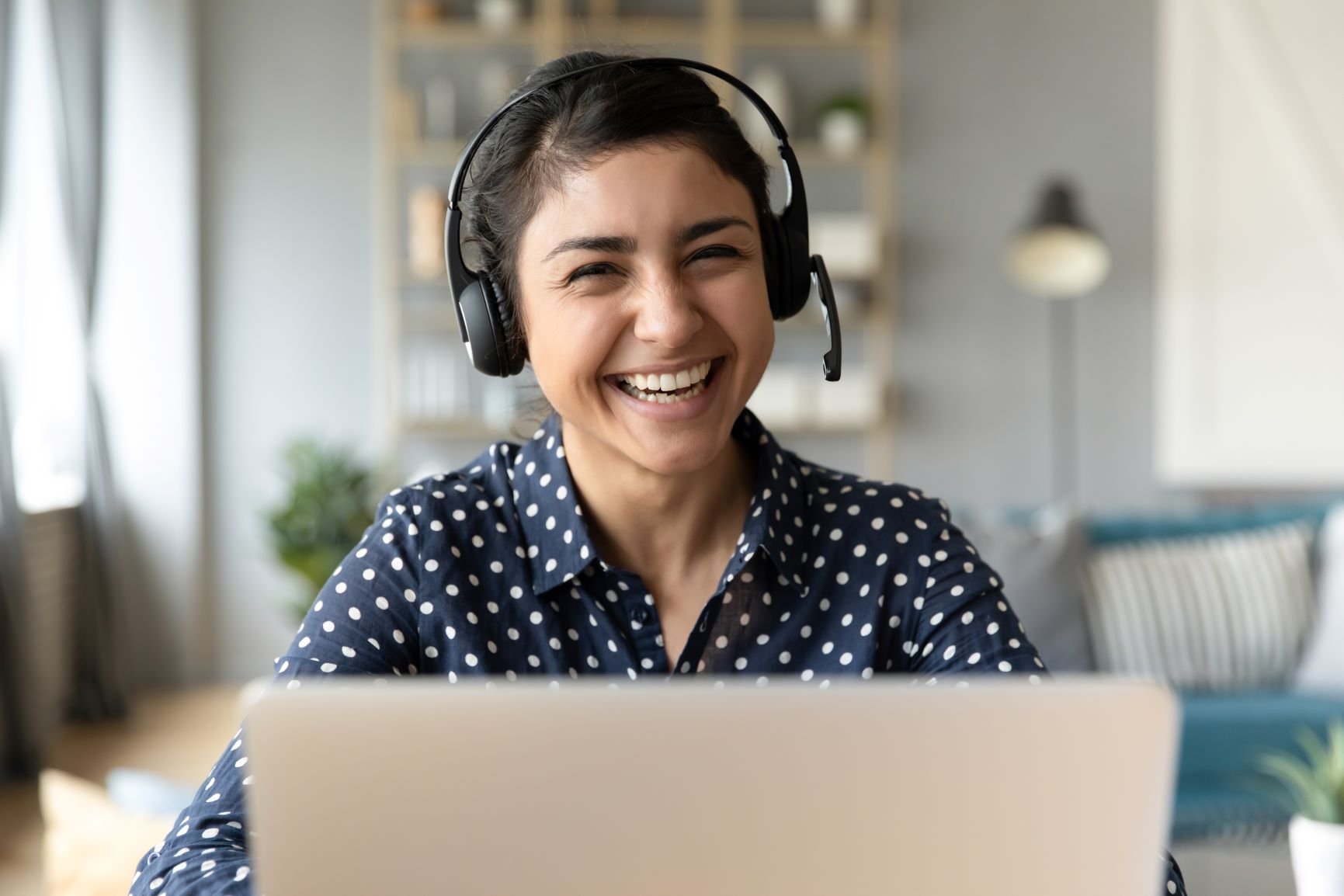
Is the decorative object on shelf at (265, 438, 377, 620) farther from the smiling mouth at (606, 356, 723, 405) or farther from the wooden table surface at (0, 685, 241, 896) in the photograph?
the smiling mouth at (606, 356, 723, 405)

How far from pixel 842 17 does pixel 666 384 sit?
4.42m

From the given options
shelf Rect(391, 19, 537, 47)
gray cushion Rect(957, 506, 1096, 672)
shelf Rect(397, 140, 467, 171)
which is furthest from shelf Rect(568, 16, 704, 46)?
gray cushion Rect(957, 506, 1096, 672)

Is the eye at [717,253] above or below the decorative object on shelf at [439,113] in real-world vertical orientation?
below

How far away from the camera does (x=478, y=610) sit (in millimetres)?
1230

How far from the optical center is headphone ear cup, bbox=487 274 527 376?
4.33ft

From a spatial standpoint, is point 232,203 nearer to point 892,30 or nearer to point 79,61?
point 79,61

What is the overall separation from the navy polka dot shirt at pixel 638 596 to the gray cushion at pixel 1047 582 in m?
1.91

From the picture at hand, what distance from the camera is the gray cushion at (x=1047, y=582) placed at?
10.3 feet

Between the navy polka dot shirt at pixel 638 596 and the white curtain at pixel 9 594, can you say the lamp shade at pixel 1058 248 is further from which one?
the navy polka dot shirt at pixel 638 596

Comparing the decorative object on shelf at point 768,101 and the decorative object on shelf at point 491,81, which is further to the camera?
the decorative object on shelf at point 491,81

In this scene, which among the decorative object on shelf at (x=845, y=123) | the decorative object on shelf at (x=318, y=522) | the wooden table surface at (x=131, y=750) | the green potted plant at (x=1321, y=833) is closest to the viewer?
the green potted plant at (x=1321, y=833)

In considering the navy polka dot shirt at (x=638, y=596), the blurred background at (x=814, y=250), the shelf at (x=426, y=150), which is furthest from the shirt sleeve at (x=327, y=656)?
the shelf at (x=426, y=150)

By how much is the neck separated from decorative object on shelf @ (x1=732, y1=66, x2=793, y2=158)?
390cm

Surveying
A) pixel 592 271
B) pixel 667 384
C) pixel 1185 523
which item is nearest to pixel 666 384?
pixel 667 384
